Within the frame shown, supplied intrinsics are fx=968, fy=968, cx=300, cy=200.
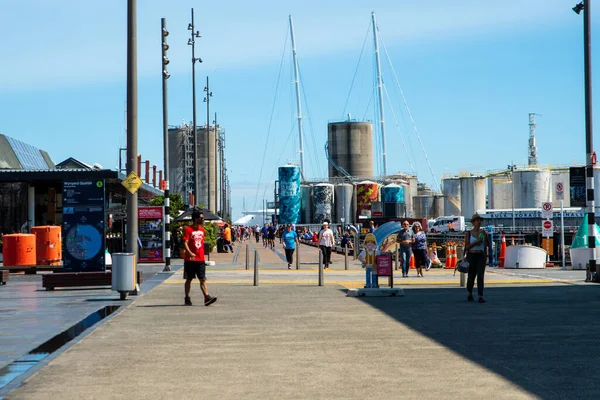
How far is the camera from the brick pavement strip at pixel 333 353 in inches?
338

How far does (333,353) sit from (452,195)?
14298cm

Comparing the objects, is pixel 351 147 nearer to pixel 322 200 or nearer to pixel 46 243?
pixel 322 200

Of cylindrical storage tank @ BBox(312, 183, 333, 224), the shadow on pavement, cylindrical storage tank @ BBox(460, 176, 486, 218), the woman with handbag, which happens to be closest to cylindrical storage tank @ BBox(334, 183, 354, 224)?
cylindrical storage tank @ BBox(312, 183, 333, 224)

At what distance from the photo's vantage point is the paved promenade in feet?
28.2

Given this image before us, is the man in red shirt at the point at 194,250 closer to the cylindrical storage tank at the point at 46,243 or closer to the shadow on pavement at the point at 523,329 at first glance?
the shadow on pavement at the point at 523,329

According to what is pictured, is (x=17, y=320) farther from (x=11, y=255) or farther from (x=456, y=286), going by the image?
(x=11, y=255)

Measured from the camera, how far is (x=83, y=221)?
23.6 m

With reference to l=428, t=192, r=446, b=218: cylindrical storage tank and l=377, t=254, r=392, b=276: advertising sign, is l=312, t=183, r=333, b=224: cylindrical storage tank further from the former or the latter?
l=377, t=254, r=392, b=276: advertising sign

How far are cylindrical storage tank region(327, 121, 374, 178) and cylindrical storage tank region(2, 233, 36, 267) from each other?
439 ft

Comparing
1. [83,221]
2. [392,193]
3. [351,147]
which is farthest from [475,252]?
[351,147]

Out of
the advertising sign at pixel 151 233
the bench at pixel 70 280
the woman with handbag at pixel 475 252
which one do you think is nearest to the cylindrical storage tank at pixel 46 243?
the advertising sign at pixel 151 233

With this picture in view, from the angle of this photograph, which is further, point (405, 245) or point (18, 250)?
point (18, 250)

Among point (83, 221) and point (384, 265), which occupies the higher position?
point (83, 221)

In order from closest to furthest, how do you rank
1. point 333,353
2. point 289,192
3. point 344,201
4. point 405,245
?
point 333,353, point 405,245, point 289,192, point 344,201
